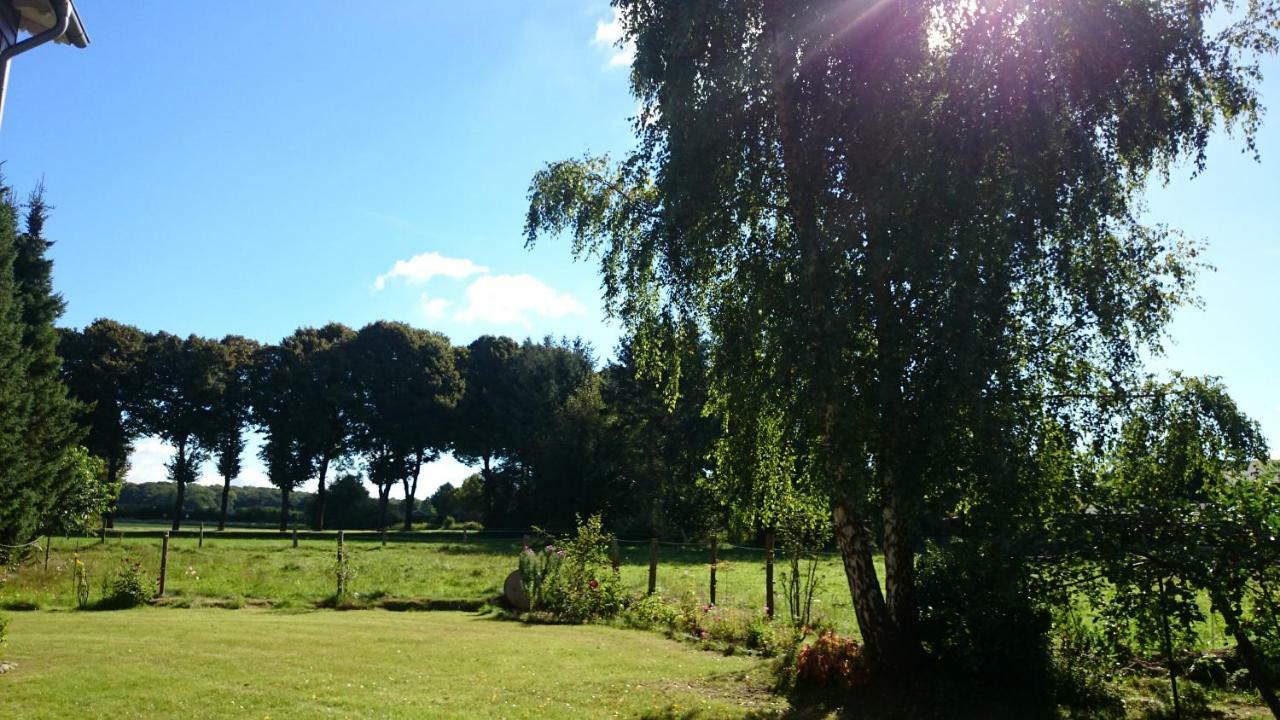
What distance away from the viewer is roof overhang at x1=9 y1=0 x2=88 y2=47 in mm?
4324

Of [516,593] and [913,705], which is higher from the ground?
[913,705]

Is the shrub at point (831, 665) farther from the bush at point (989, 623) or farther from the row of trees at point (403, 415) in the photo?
the row of trees at point (403, 415)

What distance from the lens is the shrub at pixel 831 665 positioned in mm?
9359

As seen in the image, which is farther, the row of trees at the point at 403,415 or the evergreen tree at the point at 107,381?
the evergreen tree at the point at 107,381

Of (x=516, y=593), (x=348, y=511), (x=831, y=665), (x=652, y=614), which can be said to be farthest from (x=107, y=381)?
(x=831, y=665)

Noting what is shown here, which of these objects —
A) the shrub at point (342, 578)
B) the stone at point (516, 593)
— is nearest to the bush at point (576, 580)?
the stone at point (516, 593)

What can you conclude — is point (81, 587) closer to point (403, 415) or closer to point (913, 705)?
point (913, 705)

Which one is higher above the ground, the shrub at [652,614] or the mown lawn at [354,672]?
the mown lawn at [354,672]

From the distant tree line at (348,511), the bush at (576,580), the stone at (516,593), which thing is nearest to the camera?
the bush at (576,580)

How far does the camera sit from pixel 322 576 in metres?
21.3

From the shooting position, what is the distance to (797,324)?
27.8 feet

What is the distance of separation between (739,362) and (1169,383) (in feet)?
15.7

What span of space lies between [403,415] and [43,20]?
2032 inches

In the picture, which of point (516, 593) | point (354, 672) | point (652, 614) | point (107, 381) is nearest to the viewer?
point (354, 672)
